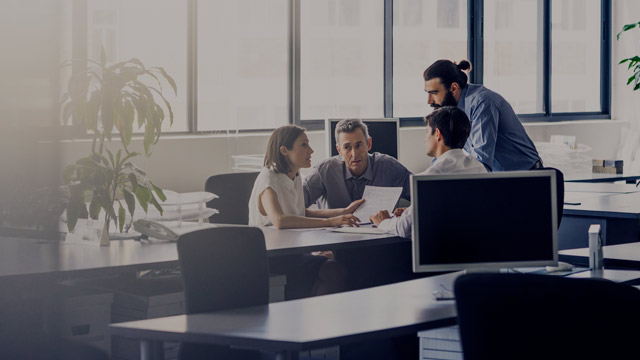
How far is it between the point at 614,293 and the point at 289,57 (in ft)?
16.8

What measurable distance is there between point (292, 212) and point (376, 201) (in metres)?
0.43

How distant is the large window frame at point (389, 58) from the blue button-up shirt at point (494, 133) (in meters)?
1.99

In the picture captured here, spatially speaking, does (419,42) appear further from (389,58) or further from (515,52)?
(515,52)

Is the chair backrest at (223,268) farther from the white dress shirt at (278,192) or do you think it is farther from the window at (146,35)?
the window at (146,35)

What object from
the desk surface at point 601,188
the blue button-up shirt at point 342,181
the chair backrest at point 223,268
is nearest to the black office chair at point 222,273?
the chair backrest at point 223,268

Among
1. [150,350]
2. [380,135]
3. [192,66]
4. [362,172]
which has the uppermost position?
[192,66]

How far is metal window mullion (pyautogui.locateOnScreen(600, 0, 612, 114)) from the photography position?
945 cm

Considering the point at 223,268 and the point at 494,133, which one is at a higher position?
the point at 494,133

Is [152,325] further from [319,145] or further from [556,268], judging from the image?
[319,145]

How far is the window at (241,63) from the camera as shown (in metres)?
6.25

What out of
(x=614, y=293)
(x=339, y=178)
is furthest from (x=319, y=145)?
(x=614, y=293)

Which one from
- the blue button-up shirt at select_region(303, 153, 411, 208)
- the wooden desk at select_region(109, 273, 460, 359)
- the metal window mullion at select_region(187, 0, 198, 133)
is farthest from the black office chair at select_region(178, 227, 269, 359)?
the metal window mullion at select_region(187, 0, 198, 133)

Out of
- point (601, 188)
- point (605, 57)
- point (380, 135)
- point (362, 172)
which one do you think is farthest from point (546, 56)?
point (362, 172)

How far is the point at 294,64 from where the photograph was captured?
6852 millimetres
